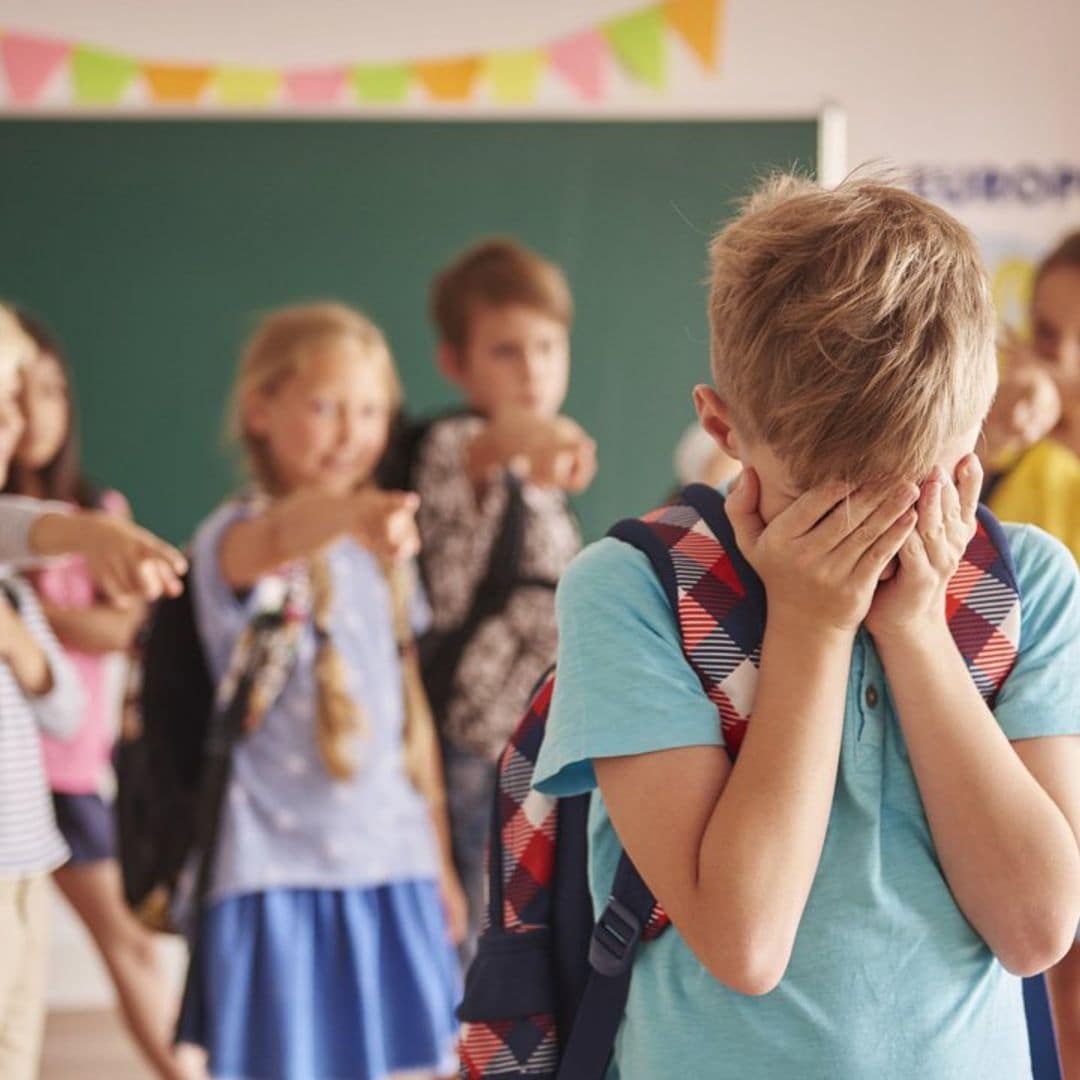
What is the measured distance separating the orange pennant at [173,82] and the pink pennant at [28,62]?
0.21 meters

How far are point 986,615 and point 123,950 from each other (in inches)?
89.5

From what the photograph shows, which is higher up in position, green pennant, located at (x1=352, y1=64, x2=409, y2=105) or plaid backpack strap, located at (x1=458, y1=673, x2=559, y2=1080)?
green pennant, located at (x1=352, y1=64, x2=409, y2=105)

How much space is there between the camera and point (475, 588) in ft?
7.91

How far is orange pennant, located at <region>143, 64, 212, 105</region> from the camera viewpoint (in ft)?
11.5

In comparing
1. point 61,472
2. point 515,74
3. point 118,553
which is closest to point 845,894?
point 118,553

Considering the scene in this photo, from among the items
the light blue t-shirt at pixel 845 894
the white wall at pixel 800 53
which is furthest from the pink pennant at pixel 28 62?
the light blue t-shirt at pixel 845 894

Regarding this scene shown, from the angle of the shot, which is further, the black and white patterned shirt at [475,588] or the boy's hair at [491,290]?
the boy's hair at [491,290]

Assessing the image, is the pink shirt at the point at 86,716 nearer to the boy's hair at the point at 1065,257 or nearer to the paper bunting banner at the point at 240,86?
the paper bunting banner at the point at 240,86

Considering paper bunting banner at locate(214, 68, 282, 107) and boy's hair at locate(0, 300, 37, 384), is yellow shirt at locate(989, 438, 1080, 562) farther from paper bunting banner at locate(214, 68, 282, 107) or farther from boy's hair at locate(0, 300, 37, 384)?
paper bunting banner at locate(214, 68, 282, 107)

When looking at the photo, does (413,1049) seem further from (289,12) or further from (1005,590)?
(289,12)

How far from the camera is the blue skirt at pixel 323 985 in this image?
2.12m

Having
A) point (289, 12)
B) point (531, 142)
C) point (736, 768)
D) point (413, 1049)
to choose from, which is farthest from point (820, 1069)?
point (289, 12)

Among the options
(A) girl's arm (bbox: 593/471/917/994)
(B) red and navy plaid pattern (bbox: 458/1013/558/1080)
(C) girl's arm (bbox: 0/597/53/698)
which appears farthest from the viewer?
(C) girl's arm (bbox: 0/597/53/698)

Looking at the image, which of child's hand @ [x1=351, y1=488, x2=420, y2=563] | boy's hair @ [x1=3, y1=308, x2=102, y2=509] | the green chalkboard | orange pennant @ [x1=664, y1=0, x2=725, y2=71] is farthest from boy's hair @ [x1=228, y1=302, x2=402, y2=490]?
orange pennant @ [x1=664, y1=0, x2=725, y2=71]
